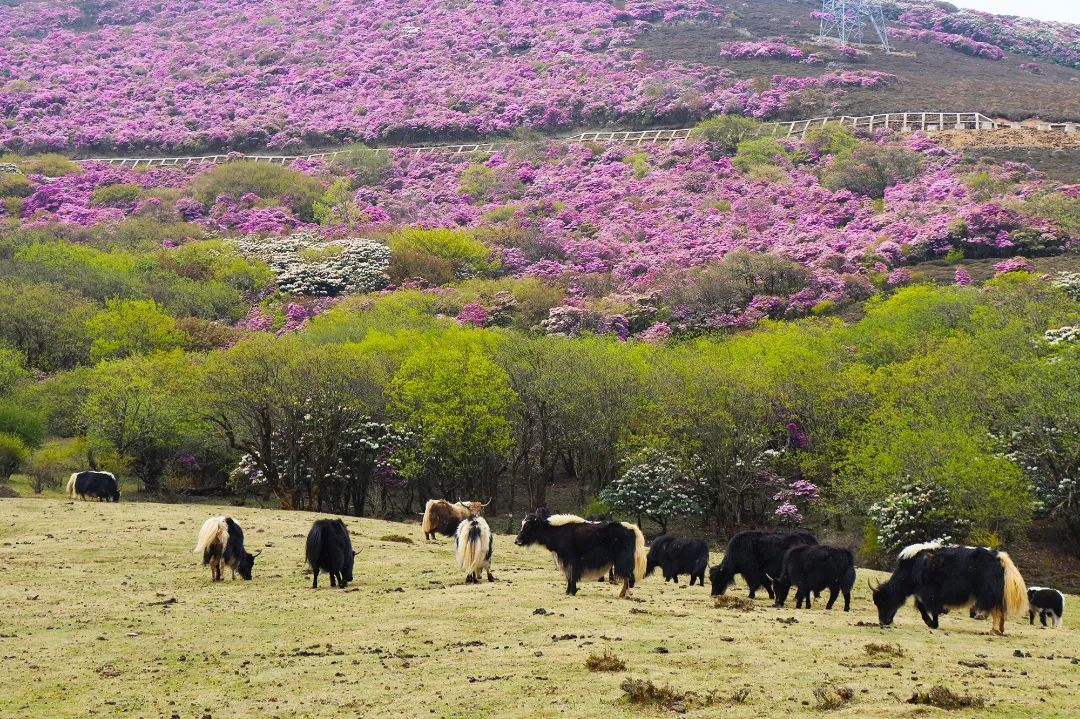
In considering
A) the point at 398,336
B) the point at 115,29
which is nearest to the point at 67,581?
the point at 398,336

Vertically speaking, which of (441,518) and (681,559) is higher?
(681,559)

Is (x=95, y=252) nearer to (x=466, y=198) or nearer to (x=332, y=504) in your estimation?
(x=466, y=198)

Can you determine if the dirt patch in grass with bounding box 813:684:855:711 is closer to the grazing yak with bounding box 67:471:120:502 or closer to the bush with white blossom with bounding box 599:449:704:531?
the bush with white blossom with bounding box 599:449:704:531

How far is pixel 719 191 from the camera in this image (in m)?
97.8

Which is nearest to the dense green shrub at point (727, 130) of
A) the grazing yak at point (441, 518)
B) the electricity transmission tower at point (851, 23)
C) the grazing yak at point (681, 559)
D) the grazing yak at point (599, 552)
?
the electricity transmission tower at point (851, 23)

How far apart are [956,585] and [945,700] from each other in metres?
7.46

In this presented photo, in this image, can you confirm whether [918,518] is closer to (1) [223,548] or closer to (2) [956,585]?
(2) [956,585]

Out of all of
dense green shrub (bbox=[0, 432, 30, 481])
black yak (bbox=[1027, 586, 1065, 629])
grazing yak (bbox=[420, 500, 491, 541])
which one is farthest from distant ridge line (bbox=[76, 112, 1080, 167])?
black yak (bbox=[1027, 586, 1065, 629])

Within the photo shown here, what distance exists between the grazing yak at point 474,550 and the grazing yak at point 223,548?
5.08m

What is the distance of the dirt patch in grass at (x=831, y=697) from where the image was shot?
1322 centimetres

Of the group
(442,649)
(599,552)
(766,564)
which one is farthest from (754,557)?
(442,649)

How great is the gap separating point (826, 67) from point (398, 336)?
299 ft

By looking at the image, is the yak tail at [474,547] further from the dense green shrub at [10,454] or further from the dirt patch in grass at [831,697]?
the dense green shrub at [10,454]

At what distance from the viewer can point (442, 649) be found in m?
17.0
